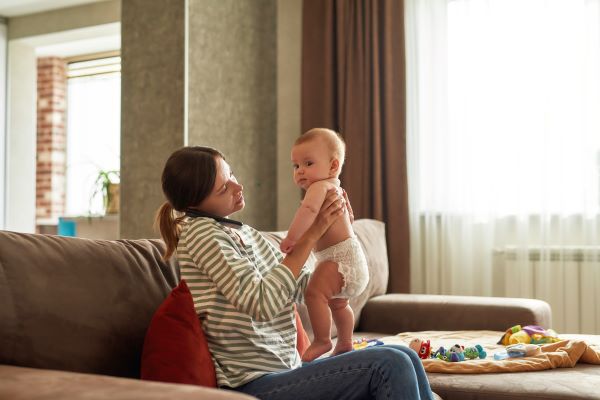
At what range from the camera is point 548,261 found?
3965 mm

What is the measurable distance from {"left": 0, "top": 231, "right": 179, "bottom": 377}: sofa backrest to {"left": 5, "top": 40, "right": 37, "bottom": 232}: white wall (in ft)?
16.3

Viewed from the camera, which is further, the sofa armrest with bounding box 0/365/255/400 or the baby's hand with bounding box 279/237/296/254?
the baby's hand with bounding box 279/237/296/254

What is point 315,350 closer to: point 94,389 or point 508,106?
point 94,389

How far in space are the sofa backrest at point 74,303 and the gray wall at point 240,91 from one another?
2.48 metres

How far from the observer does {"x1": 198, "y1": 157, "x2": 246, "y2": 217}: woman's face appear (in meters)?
1.75

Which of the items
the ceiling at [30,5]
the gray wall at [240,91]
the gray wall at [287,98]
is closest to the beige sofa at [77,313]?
the gray wall at [240,91]

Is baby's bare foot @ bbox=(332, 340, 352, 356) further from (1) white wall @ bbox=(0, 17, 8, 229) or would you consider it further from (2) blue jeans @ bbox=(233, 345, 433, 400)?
(1) white wall @ bbox=(0, 17, 8, 229)

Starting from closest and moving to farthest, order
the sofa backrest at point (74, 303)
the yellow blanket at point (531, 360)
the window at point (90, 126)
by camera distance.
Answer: the sofa backrest at point (74, 303) < the yellow blanket at point (531, 360) < the window at point (90, 126)

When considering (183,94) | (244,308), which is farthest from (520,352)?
(183,94)

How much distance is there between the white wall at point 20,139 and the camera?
6387 millimetres

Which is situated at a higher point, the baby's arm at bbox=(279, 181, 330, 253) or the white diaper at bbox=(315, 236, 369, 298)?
the baby's arm at bbox=(279, 181, 330, 253)

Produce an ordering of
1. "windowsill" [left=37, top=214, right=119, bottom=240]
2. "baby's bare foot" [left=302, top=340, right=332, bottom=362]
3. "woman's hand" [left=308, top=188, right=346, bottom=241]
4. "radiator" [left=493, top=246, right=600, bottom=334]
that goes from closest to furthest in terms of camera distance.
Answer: "woman's hand" [left=308, top=188, right=346, bottom=241]
"baby's bare foot" [left=302, top=340, right=332, bottom=362]
"radiator" [left=493, top=246, right=600, bottom=334]
"windowsill" [left=37, top=214, right=119, bottom=240]

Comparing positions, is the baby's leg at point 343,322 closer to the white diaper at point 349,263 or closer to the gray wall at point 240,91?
the white diaper at point 349,263

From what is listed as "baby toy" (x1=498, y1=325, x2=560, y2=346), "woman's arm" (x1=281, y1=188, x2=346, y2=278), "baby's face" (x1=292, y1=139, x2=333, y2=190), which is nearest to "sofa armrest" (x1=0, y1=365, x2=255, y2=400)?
"woman's arm" (x1=281, y1=188, x2=346, y2=278)
